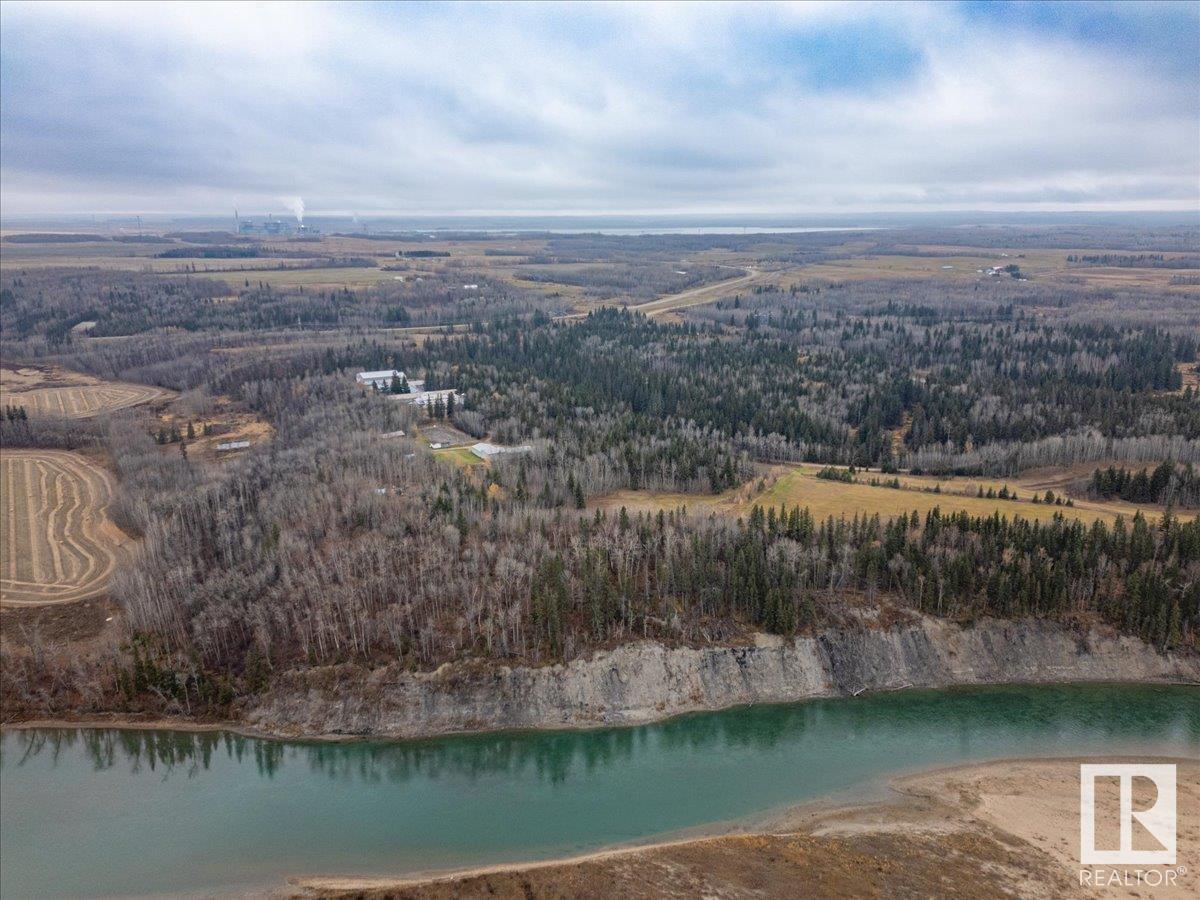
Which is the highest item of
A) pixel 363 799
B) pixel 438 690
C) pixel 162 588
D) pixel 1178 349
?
pixel 1178 349

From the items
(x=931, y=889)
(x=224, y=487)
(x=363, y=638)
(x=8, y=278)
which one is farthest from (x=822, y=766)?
(x=8, y=278)

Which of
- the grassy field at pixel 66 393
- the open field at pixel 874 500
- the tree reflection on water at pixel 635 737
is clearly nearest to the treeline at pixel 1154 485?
the open field at pixel 874 500

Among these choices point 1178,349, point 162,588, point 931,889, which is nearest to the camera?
point 931,889

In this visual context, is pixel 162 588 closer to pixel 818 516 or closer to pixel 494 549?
pixel 494 549

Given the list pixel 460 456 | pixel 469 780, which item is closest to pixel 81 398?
pixel 460 456

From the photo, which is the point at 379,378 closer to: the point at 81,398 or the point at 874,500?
the point at 81,398

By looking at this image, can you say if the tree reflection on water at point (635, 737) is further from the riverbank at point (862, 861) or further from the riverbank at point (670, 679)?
the riverbank at point (862, 861)
